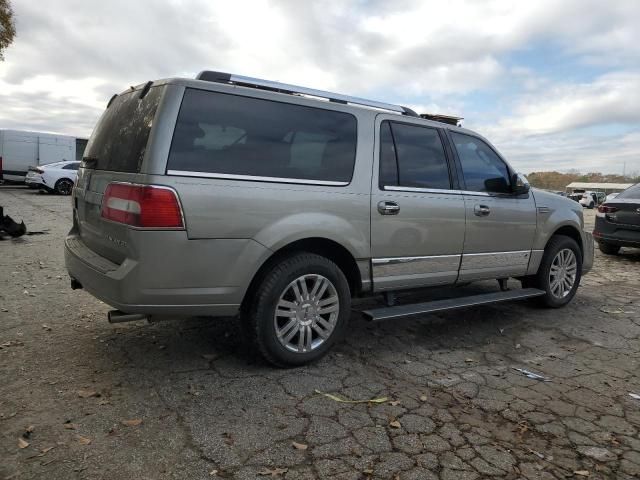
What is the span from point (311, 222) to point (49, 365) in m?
2.05

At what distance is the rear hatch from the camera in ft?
10.2

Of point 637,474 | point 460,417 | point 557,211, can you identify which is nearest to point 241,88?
point 460,417

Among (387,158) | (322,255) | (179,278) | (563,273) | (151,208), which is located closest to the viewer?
(151,208)

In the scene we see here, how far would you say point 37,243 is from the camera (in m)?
8.48

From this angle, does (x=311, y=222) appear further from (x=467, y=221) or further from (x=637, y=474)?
(x=637, y=474)

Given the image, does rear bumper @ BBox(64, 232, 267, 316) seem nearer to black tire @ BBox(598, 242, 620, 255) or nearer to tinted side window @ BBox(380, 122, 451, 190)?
tinted side window @ BBox(380, 122, 451, 190)

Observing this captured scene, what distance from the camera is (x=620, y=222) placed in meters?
9.09

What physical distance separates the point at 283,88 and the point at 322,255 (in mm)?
1247

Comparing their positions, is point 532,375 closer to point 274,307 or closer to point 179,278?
point 274,307

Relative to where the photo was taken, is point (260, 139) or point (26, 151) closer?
point (260, 139)

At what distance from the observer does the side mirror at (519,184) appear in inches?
197

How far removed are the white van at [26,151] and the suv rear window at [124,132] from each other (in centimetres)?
2146

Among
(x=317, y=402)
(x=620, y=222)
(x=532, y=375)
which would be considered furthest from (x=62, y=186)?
(x=532, y=375)

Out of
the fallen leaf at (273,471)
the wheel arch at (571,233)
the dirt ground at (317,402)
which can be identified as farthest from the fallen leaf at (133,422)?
the wheel arch at (571,233)
